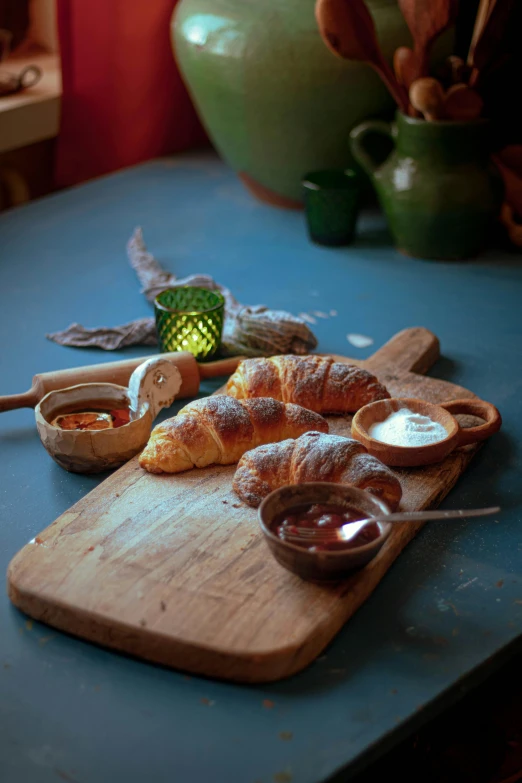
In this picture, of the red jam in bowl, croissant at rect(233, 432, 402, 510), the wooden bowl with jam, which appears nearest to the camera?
the red jam in bowl

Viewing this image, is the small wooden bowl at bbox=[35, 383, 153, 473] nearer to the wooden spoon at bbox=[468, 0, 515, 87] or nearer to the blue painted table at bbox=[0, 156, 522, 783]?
the blue painted table at bbox=[0, 156, 522, 783]

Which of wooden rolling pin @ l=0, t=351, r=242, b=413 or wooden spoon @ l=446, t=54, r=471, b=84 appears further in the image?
wooden spoon @ l=446, t=54, r=471, b=84

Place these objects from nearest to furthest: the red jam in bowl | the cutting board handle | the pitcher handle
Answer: the red jam in bowl
the cutting board handle
the pitcher handle

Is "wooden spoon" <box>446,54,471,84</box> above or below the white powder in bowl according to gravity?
above

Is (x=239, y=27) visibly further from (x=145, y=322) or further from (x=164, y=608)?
(x=164, y=608)

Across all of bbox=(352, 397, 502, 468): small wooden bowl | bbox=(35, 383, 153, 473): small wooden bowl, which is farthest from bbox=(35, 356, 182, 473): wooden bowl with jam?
bbox=(352, 397, 502, 468): small wooden bowl

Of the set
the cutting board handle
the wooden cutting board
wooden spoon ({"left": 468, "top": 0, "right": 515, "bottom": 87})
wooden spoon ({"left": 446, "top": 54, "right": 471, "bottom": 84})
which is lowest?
the cutting board handle

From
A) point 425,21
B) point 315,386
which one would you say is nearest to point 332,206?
point 425,21

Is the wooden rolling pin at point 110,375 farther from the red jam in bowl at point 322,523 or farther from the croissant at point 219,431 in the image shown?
the red jam in bowl at point 322,523

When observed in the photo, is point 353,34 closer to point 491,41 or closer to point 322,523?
point 491,41
